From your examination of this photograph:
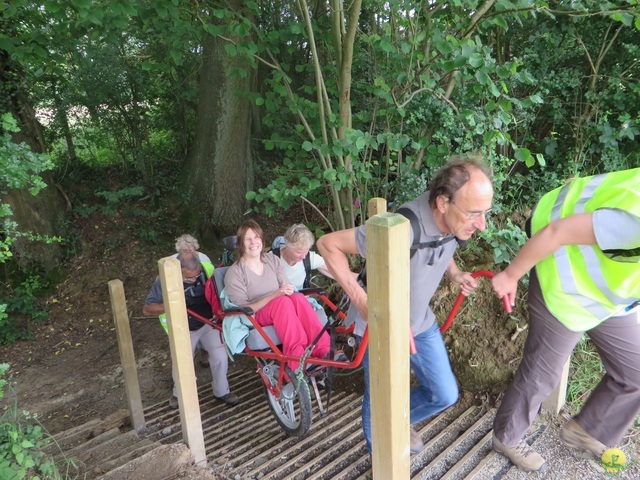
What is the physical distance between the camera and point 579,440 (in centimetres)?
235

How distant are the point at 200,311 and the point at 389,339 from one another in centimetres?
258

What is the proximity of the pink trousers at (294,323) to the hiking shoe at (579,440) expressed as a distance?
57.3 inches

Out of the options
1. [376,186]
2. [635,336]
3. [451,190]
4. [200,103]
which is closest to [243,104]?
[200,103]

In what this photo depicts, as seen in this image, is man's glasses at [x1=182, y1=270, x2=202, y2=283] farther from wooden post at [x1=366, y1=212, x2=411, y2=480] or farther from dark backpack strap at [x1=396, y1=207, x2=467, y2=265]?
wooden post at [x1=366, y1=212, x2=411, y2=480]

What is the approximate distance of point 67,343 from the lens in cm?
586

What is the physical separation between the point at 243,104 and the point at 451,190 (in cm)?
491

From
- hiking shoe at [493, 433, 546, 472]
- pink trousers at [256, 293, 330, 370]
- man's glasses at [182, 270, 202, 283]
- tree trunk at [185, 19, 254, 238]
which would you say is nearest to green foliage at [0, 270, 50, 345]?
tree trunk at [185, 19, 254, 238]

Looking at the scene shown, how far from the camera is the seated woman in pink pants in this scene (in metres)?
2.91

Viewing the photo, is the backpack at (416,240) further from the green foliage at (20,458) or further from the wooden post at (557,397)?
the green foliage at (20,458)

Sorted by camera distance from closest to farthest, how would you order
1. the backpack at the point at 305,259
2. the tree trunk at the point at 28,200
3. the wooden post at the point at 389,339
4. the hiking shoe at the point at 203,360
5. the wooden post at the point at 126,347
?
the wooden post at the point at 389,339, the wooden post at the point at 126,347, the backpack at the point at 305,259, the hiking shoe at the point at 203,360, the tree trunk at the point at 28,200

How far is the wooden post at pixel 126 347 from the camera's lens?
303cm

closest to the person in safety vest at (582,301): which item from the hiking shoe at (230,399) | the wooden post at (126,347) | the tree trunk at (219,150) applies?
the hiking shoe at (230,399)

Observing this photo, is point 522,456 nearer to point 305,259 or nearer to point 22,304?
point 305,259

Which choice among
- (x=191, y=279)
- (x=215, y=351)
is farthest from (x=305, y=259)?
(x=215, y=351)
